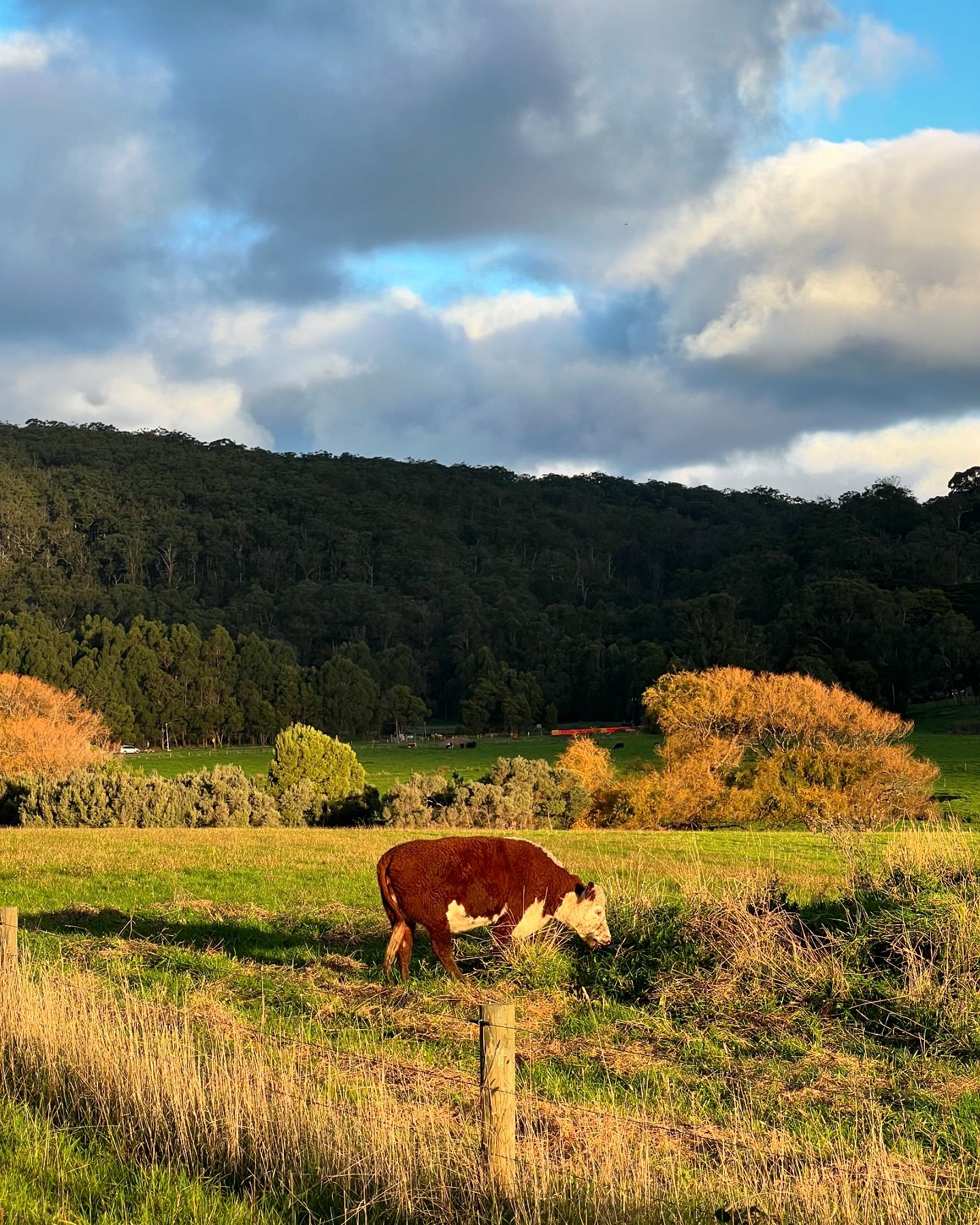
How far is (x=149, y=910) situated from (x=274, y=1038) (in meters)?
8.20

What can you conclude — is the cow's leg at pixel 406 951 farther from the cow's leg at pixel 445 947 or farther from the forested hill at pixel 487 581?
the forested hill at pixel 487 581

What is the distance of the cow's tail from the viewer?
11.3 meters

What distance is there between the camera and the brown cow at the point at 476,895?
1127cm

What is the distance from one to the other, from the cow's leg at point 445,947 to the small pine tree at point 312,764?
3810 cm

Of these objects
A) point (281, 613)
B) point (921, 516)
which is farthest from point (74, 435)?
point (921, 516)

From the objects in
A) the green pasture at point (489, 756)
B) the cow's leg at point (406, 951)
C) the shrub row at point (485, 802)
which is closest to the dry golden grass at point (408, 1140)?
the cow's leg at point (406, 951)

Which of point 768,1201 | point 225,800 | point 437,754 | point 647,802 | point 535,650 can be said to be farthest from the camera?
point 535,650

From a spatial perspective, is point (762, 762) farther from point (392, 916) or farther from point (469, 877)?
point (392, 916)

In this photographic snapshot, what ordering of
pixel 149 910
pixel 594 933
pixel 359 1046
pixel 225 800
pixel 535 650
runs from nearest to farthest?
pixel 359 1046 → pixel 594 933 → pixel 149 910 → pixel 225 800 → pixel 535 650

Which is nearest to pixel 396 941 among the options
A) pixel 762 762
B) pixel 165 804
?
pixel 165 804

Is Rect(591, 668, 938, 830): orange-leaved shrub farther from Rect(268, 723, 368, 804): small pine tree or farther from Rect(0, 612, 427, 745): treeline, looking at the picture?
Rect(0, 612, 427, 745): treeline

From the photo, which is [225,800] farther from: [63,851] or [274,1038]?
[274,1038]

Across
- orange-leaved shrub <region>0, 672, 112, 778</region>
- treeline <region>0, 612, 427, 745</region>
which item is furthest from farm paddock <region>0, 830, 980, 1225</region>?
treeline <region>0, 612, 427, 745</region>

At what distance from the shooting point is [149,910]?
16.5m
